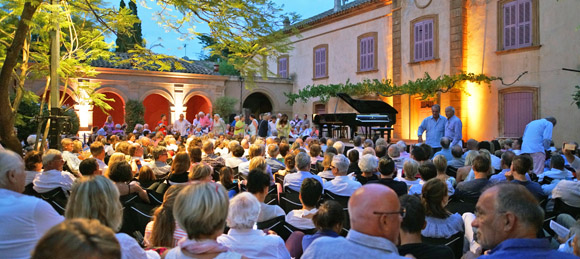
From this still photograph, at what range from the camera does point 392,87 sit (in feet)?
60.7

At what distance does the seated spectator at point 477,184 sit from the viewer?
175 inches

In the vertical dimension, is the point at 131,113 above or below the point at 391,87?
below

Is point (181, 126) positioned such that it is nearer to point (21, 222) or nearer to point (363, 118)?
point (363, 118)

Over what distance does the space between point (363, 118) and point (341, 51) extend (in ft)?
26.6

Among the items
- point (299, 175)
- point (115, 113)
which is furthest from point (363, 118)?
point (115, 113)

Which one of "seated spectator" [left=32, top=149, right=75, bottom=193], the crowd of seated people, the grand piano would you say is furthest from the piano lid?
"seated spectator" [left=32, top=149, right=75, bottom=193]

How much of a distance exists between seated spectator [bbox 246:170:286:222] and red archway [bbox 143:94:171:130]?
2038 cm

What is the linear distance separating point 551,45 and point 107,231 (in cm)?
1562

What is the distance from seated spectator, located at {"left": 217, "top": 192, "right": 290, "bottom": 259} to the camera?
2670mm

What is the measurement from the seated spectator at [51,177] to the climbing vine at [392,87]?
14.0m

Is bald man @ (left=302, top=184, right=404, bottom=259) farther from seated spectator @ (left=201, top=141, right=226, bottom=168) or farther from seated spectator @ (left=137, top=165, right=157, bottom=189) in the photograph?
seated spectator @ (left=201, top=141, right=226, bottom=168)

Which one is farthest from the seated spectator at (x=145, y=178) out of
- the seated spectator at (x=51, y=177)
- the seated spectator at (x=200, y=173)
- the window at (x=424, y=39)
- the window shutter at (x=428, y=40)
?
the window shutter at (x=428, y=40)

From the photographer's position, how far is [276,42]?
18.3ft

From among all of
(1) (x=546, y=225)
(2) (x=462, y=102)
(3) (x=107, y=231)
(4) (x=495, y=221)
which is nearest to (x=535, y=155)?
(1) (x=546, y=225)
